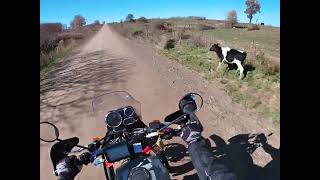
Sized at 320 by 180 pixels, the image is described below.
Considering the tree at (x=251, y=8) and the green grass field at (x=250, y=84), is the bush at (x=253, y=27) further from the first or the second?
the green grass field at (x=250, y=84)

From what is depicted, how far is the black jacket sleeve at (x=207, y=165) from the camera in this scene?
9.37 ft

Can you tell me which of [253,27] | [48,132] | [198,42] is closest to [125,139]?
[48,132]

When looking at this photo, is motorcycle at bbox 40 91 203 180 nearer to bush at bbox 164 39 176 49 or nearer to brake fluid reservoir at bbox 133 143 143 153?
brake fluid reservoir at bbox 133 143 143 153

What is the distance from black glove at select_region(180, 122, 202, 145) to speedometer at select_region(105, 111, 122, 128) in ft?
1.89

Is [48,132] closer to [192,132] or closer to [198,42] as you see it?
[192,132]

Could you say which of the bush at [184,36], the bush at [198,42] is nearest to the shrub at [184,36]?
the bush at [184,36]

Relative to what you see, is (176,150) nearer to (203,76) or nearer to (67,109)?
(67,109)

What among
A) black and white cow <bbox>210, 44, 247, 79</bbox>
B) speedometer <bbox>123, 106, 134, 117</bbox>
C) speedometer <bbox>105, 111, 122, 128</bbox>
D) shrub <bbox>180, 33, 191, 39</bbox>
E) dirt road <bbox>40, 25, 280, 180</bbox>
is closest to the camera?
speedometer <bbox>105, 111, 122, 128</bbox>

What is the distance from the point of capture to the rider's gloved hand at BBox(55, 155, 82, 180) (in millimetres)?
3016

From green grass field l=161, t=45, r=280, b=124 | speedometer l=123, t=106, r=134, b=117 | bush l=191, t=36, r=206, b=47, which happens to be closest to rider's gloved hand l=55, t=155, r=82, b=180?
speedometer l=123, t=106, r=134, b=117
